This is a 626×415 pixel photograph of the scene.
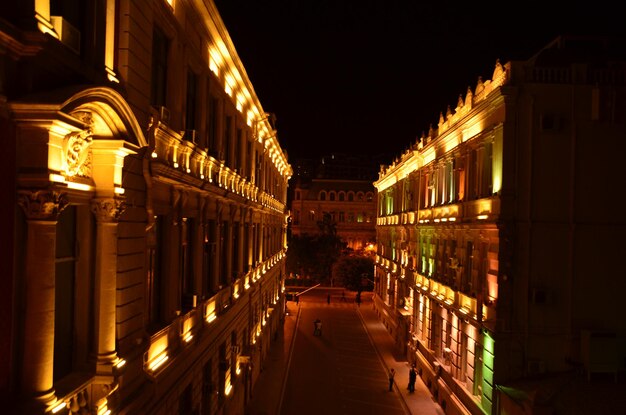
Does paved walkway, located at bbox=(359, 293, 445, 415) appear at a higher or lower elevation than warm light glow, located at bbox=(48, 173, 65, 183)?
lower

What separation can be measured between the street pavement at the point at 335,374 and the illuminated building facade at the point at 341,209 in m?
38.1

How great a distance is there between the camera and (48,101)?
5.55 meters

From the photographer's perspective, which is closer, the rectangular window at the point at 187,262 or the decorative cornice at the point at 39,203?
the decorative cornice at the point at 39,203

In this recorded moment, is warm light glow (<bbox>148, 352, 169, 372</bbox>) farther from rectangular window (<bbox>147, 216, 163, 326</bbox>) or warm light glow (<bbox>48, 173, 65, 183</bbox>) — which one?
warm light glow (<bbox>48, 173, 65, 183</bbox>)

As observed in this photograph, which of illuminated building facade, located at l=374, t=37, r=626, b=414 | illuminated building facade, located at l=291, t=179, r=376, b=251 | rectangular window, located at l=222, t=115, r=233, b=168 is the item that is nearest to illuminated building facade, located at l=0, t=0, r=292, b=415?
rectangular window, located at l=222, t=115, r=233, b=168

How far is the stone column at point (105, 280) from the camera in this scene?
7746 millimetres

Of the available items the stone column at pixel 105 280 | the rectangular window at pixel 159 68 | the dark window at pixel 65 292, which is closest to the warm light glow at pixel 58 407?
the dark window at pixel 65 292

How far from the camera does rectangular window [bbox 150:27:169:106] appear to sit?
11078 mm

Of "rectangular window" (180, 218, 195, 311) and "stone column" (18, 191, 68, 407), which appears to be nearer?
"stone column" (18, 191, 68, 407)

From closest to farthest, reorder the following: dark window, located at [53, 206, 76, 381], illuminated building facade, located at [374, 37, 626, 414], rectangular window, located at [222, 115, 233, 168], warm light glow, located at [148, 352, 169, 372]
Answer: dark window, located at [53, 206, 76, 381] → warm light glow, located at [148, 352, 169, 372] → illuminated building facade, located at [374, 37, 626, 414] → rectangular window, located at [222, 115, 233, 168]

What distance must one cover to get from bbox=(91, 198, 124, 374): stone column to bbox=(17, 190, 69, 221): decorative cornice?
68.1 inches

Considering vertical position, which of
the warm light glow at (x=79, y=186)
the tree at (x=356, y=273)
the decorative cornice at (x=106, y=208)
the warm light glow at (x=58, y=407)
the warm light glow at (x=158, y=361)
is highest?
the warm light glow at (x=79, y=186)

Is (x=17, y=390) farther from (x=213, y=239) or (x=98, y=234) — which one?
(x=213, y=239)

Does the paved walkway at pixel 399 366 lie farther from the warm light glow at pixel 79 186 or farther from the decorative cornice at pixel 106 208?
the warm light glow at pixel 79 186
